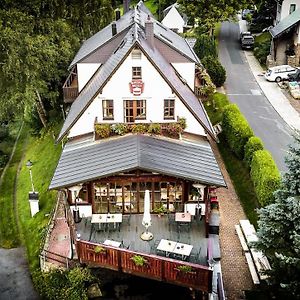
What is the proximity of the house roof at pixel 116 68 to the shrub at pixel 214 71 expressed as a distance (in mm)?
12762

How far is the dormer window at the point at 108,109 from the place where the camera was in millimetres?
27516

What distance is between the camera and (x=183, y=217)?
24.7 metres

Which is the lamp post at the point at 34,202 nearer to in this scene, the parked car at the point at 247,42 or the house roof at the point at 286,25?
the house roof at the point at 286,25

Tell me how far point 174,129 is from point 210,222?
5928 mm

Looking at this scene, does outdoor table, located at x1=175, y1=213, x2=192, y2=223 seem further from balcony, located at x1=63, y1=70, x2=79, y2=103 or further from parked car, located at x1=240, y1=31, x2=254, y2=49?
parked car, located at x1=240, y1=31, x2=254, y2=49

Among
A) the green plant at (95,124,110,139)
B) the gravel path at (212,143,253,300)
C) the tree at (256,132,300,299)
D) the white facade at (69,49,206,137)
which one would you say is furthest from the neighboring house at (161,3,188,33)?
the tree at (256,132,300,299)

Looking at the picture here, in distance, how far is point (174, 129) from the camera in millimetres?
27609

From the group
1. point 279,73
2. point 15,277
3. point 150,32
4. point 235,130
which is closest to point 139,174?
point 15,277

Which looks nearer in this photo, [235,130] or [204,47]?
[235,130]

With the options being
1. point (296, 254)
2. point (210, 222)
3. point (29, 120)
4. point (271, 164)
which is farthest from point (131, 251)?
point (29, 120)

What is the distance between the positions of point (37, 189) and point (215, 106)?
1549 centimetres

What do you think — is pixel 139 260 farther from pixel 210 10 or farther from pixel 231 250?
pixel 210 10

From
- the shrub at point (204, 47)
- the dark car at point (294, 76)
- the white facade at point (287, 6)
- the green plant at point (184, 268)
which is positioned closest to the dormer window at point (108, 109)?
the green plant at point (184, 268)

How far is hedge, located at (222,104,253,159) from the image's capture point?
3275 centimetres
